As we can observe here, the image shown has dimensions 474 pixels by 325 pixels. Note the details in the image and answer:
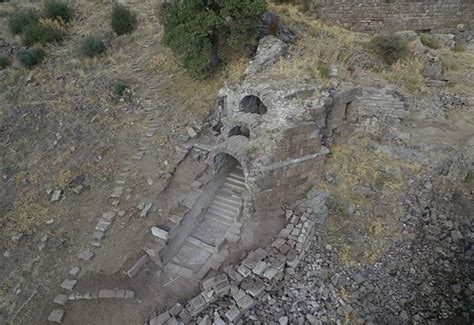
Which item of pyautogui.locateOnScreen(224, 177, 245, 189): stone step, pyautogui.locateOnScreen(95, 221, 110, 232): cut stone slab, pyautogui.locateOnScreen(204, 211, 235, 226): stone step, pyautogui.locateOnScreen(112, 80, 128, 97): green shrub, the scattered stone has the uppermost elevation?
pyautogui.locateOnScreen(112, 80, 128, 97): green shrub

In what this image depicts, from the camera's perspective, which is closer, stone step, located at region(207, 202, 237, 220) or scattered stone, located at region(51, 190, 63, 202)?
stone step, located at region(207, 202, 237, 220)

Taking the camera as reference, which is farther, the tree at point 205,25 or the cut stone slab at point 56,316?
Result: the tree at point 205,25

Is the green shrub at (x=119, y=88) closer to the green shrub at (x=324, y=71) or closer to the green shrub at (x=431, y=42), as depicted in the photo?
the green shrub at (x=324, y=71)

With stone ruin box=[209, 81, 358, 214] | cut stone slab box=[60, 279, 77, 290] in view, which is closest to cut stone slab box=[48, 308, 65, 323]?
cut stone slab box=[60, 279, 77, 290]

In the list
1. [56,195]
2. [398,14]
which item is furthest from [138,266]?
[398,14]

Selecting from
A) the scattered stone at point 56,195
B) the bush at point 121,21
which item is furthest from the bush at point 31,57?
the scattered stone at point 56,195

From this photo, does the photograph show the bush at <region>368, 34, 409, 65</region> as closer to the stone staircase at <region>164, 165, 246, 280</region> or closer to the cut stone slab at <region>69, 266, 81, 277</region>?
the stone staircase at <region>164, 165, 246, 280</region>

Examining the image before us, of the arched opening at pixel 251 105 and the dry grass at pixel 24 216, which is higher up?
the arched opening at pixel 251 105

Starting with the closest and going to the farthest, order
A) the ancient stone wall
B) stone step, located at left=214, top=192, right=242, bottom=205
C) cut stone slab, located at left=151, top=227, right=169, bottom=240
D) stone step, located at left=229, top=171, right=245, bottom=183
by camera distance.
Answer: cut stone slab, located at left=151, top=227, right=169, bottom=240, stone step, located at left=214, top=192, right=242, bottom=205, stone step, located at left=229, top=171, right=245, bottom=183, the ancient stone wall
